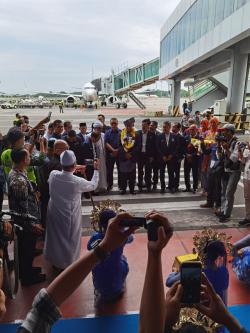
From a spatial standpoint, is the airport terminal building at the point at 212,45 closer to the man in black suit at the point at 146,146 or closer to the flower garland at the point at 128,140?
the man in black suit at the point at 146,146

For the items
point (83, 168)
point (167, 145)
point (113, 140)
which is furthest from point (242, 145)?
point (113, 140)

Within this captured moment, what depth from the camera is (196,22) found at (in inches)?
920

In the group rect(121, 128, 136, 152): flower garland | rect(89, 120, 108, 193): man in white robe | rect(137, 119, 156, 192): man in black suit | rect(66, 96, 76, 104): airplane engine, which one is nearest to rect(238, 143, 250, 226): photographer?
rect(137, 119, 156, 192): man in black suit

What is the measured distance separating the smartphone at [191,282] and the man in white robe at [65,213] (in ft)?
8.69

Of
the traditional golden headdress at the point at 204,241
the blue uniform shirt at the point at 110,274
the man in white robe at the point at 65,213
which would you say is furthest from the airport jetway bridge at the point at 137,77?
the traditional golden headdress at the point at 204,241

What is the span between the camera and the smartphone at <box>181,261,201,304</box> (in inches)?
58.2

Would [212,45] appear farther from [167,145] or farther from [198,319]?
[198,319]

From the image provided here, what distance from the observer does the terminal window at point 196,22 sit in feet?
57.7

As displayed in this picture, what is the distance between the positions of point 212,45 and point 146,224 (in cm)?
2006

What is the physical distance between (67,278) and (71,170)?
8.62 ft

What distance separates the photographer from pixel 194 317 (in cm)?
196

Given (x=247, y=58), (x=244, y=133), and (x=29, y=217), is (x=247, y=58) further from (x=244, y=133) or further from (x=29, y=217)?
(x=29, y=217)

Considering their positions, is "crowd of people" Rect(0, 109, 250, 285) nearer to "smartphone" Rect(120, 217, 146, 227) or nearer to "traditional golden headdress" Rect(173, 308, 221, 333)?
"traditional golden headdress" Rect(173, 308, 221, 333)

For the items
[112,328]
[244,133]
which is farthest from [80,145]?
[244,133]
